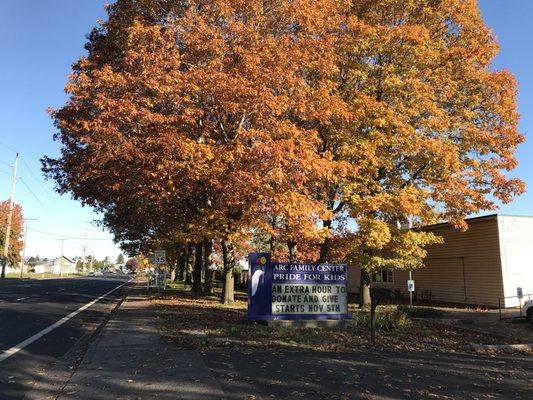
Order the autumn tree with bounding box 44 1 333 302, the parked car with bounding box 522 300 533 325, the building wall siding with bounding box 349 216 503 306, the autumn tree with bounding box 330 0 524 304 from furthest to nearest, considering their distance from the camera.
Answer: the building wall siding with bounding box 349 216 503 306 → the autumn tree with bounding box 330 0 524 304 → the parked car with bounding box 522 300 533 325 → the autumn tree with bounding box 44 1 333 302

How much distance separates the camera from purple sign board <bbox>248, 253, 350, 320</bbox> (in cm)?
1402

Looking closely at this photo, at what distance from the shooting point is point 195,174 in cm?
1677

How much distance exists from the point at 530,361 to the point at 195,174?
11.0 meters

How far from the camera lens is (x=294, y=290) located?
566 inches

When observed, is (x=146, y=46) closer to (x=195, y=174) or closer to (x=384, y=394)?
(x=195, y=174)

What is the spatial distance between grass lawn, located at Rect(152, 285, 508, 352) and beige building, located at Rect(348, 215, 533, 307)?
8590mm

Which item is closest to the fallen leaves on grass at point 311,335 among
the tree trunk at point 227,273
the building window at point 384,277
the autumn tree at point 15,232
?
the tree trunk at point 227,273

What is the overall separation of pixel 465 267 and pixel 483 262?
4.81 ft

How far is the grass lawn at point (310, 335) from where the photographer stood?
1124cm

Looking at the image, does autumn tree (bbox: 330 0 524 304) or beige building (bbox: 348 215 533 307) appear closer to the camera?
autumn tree (bbox: 330 0 524 304)

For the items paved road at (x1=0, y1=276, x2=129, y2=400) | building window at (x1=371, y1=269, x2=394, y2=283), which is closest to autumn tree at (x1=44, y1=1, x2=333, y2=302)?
paved road at (x1=0, y1=276, x2=129, y2=400)

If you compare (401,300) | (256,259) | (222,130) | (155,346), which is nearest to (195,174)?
(222,130)

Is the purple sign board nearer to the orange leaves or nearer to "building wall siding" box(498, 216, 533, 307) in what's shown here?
the orange leaves

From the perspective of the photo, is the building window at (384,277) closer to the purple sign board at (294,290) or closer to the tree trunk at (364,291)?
the tree trunk at (364,291)
